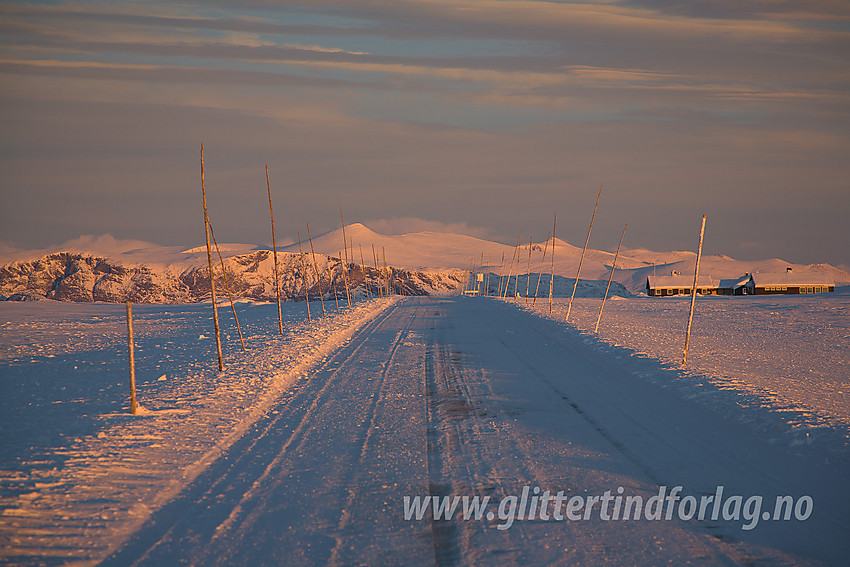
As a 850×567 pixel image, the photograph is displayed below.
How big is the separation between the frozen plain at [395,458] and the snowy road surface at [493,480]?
29 millimetres

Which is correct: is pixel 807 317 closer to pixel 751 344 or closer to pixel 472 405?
pixel 751 344

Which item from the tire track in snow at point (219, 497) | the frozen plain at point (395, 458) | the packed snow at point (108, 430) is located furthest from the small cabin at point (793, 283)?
the tire track in snow at point (219, 497)

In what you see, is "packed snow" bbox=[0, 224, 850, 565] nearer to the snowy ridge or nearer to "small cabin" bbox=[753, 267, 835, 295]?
"small cabin" bbox=[753, 267, 835, 295]

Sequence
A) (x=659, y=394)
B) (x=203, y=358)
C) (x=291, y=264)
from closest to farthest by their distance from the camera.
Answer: (x=659, y=394) → (x=203, y=358) → (x=291, y=264)

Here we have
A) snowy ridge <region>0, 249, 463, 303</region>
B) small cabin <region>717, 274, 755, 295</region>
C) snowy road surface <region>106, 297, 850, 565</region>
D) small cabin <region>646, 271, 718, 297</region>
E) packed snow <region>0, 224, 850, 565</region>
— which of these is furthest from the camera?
snowy ridge <region>0, 249, 463, 303</region>

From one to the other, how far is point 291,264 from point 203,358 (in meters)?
154

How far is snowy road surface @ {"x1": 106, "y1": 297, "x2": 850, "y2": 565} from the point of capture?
5188 mm

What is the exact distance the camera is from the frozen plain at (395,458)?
5.29 metres

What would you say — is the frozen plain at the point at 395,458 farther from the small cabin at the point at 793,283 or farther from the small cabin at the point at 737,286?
the small cabin at the point at 737,286

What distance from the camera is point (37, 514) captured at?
584 centimetres

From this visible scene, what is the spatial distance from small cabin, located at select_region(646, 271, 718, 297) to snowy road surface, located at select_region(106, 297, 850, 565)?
3820 inches

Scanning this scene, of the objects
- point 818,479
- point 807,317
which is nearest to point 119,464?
point 818,479

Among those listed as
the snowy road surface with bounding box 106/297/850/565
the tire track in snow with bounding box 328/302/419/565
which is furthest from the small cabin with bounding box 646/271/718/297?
the snowy road surface with bounding box 106/297/850/565

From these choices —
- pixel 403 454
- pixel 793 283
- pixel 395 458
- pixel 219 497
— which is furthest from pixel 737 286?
pixel 219 497
